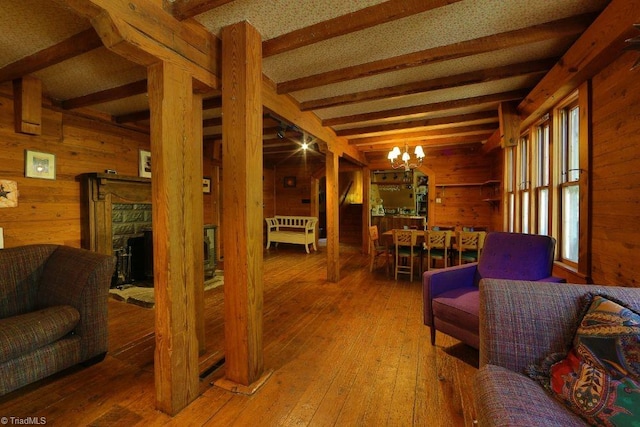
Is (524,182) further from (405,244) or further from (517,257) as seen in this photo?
(517,257)

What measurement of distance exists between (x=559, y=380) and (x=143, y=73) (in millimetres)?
3521

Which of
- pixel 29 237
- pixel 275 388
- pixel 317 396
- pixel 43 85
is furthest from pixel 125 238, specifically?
pixel 317 396

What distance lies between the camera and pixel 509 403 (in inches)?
39.0

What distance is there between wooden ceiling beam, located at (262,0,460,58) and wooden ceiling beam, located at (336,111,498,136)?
2531mm

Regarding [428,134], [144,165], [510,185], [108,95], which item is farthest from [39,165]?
[510,185]

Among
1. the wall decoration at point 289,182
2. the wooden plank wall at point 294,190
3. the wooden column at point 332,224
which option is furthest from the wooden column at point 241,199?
the wall decoration at point 289,182

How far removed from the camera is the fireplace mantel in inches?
135

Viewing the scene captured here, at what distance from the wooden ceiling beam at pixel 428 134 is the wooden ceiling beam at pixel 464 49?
239cm

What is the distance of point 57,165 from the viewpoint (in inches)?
128

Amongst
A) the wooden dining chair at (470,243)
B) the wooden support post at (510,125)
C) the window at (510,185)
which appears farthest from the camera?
the window at (510,185)

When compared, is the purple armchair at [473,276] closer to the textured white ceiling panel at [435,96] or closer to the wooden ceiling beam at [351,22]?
the textured white ceiling panel at [435,96]

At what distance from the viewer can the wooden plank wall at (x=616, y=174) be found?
1.67m

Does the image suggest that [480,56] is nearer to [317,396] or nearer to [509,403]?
[509,403]

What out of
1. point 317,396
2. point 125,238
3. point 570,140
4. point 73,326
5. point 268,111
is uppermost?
point 268,111
